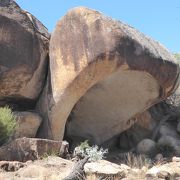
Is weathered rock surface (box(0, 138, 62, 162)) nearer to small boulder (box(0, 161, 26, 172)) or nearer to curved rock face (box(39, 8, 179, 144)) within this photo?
small boulder (box(0, 161, 26, 172))

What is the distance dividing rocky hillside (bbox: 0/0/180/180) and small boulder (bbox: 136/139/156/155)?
78mm

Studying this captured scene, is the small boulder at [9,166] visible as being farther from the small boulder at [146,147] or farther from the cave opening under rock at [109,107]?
the small boulder at [146,147]

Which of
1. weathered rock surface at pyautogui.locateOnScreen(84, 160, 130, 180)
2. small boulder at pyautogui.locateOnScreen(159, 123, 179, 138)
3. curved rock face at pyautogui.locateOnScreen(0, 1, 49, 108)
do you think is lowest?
small boulder at pyautogui.locateOnScreen(159, 123, 179, 138)

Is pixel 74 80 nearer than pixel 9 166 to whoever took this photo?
No

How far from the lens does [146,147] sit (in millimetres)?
16250

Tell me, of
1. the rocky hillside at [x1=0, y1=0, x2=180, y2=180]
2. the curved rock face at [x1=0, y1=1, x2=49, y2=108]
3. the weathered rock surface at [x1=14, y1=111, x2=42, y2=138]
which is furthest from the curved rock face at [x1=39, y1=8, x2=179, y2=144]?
the curved rock face at [x1=0, y1=1, x2=49, y2=108]

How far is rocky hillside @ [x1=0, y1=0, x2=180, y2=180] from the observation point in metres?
12.4

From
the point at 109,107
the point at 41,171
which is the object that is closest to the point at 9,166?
the point at 41,171

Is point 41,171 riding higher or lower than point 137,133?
higher

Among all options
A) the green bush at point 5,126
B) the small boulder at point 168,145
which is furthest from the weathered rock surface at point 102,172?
the small boulder at point 168,145

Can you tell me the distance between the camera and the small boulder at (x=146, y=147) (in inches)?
635

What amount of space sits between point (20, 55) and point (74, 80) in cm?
183

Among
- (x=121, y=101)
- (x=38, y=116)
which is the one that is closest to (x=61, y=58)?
(x=38, y=116)

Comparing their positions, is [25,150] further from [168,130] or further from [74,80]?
[168,130]
